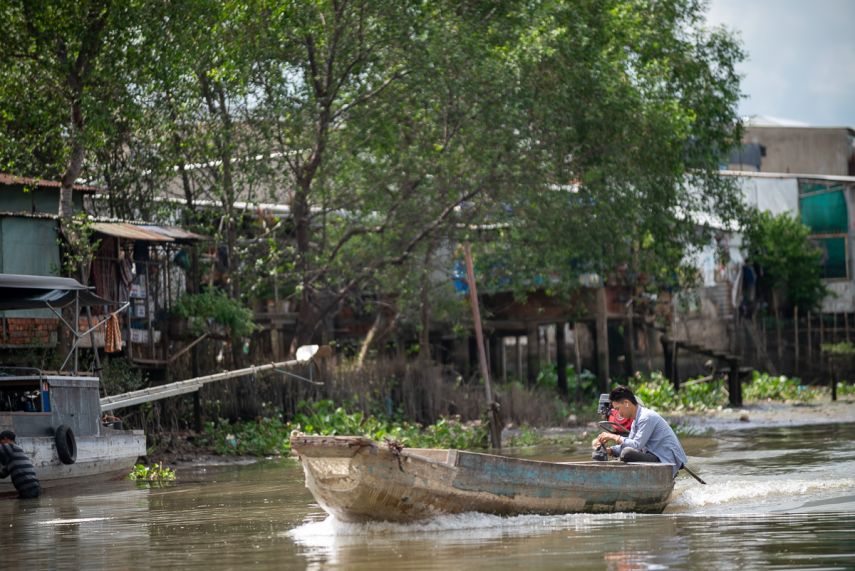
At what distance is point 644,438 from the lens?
1218 centimetres

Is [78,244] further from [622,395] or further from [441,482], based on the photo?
[441,482]

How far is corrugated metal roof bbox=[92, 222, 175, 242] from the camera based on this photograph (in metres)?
20.6

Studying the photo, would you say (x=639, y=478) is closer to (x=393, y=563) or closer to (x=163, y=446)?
(x=393, y=563)

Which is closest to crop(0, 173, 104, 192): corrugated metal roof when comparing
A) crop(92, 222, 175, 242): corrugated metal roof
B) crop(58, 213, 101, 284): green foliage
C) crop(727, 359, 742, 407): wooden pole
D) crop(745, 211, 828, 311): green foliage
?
crop(92, 222, 175, 242): corrugated metal roof

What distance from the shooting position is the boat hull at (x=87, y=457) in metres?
16.2

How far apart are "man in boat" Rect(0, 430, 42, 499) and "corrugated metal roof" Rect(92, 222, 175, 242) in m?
5.60

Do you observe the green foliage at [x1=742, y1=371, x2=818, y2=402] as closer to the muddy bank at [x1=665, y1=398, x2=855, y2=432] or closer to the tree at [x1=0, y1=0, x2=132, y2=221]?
the muddy bank at [x1=665, y1=398, x2=855, y2=432]

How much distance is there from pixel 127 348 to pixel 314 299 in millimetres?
5407

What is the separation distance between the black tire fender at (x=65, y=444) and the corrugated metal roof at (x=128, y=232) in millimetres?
4538

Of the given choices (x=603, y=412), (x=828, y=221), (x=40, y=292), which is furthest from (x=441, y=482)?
(x=828, y=221)

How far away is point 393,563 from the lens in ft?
29.3

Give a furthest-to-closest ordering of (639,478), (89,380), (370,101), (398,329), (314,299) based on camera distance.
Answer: (398,329)
(314,299)
(370,101)
(89,380)
(639,478)

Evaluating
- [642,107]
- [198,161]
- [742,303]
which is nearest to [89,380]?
[198,161]

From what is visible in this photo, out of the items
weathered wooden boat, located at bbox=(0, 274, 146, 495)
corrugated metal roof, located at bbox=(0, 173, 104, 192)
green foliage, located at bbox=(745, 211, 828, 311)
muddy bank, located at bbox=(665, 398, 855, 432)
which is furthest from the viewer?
green foliage, located at bbox=(745, 211, 828, 311)
